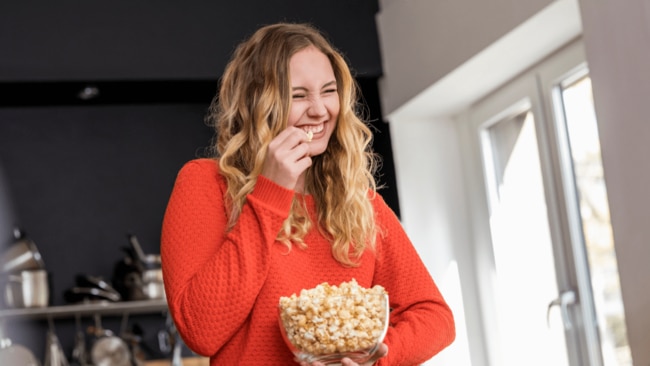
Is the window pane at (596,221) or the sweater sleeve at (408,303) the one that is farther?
the window pane at (596,221)

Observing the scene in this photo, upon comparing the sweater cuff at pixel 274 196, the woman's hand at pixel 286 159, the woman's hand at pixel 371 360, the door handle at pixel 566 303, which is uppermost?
the woman's hand at pixel 286 159

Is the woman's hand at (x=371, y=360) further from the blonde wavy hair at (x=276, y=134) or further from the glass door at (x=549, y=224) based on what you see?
the glass door at (x=549, y=224)

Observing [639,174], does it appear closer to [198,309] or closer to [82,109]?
[198,309]

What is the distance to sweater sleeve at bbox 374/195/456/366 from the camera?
1480 mm

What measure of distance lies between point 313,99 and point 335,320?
1.38 ft

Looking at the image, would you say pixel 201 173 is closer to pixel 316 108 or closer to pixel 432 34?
pixel 316 108

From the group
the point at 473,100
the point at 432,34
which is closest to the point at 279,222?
the point at 432,34

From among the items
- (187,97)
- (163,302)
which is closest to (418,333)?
(163,302)

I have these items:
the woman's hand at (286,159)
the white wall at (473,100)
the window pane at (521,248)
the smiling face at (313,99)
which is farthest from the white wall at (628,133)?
the woman's hand at (286,159)

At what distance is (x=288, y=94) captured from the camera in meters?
1.51

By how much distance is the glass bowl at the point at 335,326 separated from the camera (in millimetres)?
1249

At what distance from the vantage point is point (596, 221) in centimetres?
315

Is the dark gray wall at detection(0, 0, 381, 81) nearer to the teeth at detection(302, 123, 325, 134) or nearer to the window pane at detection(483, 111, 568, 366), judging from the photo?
the window pane at detection(483, 111, 568, 366)

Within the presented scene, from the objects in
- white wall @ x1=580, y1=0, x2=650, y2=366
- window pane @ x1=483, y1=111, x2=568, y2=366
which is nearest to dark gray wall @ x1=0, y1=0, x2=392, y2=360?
window pane @ x1=483, y1=111, x2=568, y2=366
